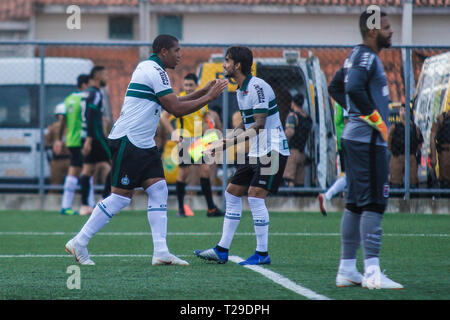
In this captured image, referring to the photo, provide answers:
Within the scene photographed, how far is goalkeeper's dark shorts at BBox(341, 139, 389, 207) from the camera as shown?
5965 mm

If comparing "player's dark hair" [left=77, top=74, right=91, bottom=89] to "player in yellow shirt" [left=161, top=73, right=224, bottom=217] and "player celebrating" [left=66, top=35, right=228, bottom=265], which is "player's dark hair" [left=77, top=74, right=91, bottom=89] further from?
"player celebrating" [left=66, top=35, right=228, bottom=265]

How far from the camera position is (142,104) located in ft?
24.6

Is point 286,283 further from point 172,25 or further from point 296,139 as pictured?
point 172,25

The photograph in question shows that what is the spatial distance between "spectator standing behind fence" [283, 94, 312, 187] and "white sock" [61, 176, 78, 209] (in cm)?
339

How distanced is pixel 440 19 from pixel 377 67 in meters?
21.9

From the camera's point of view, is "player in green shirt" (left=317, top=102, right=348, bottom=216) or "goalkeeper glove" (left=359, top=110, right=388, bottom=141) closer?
"goalkeeper glove" (left=359, top=110, right=388, bottom=141)

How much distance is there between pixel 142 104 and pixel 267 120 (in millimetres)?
1081

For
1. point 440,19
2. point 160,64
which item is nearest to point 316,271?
point 160,64

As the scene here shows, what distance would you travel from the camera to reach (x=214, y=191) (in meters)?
15.0

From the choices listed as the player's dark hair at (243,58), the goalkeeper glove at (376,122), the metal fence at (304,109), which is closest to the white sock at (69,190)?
the metal fence at (304,109)

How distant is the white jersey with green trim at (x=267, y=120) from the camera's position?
771cm

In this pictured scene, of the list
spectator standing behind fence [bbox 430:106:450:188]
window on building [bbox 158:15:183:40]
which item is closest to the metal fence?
spectator standing behind fence [bbox 430:106:450:188]

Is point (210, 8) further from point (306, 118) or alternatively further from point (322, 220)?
point (322, 220)
